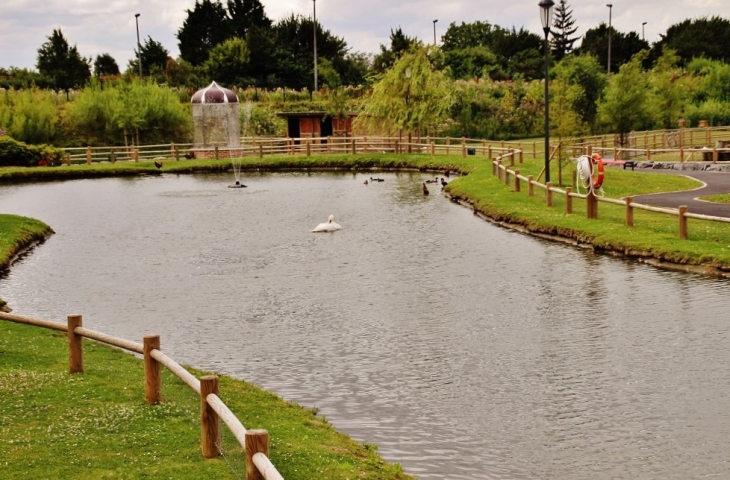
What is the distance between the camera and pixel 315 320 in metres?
18.1

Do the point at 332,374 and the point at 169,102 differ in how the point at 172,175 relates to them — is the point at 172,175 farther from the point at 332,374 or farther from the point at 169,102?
the point at 332,374

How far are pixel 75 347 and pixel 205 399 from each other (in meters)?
4.36

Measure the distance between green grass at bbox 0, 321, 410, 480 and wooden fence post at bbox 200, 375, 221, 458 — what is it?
0.13m

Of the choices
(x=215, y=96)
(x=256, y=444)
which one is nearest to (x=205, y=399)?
(x=256, y=444)

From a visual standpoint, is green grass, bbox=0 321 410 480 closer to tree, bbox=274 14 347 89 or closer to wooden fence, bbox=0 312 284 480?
wooden fence, bbox=0 312 284 480

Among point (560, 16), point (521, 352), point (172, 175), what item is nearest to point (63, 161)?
point (172, 175)

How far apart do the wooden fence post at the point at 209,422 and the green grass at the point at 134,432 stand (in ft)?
0.44

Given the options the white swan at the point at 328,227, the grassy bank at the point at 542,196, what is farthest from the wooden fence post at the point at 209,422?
the white swan at the point at 328,227

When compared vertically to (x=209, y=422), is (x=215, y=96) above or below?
above

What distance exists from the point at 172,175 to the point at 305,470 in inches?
1853

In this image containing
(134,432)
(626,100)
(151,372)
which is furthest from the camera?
(626,100)

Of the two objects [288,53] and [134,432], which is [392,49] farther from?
[134,432]

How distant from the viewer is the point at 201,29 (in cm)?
11356

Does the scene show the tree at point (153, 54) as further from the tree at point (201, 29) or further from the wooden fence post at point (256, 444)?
the wooden fence post at point (256, 444)
